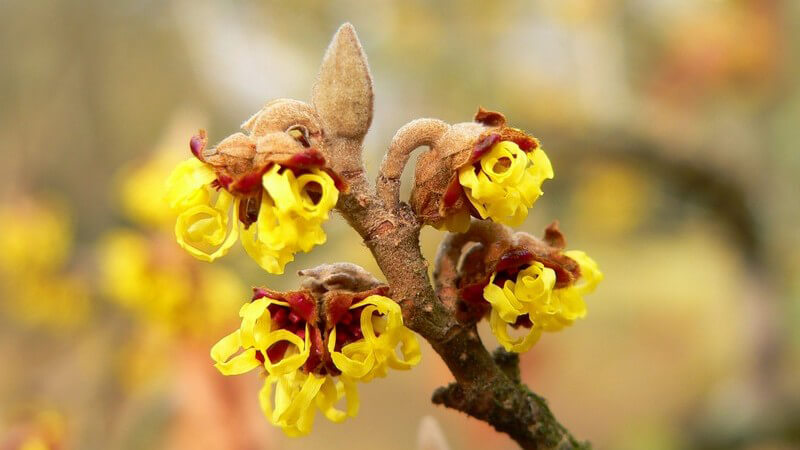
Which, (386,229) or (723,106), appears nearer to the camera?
(386,229)

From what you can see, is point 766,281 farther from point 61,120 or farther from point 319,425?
point 61,120

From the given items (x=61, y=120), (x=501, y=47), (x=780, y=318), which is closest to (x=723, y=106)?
(x=501, y=47)

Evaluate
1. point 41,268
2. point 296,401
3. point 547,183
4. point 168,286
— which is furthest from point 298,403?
point 547,183

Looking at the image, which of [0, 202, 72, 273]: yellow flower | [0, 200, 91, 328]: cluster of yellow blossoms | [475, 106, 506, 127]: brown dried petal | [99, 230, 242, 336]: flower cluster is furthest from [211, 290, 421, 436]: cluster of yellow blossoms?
[0, 202, 72, 273]: yellow flower

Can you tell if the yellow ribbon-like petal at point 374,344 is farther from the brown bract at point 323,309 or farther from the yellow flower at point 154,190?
the yellow flower at point 154,190

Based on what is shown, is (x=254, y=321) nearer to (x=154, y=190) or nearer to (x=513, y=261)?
(x=513, y=261)
